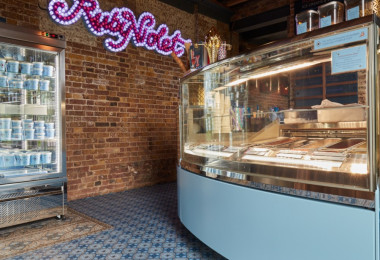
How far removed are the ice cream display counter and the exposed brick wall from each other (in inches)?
85.0

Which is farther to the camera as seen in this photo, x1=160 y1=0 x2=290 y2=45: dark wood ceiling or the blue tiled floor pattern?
x1=160 y1=0 x2=290 y2=45: dark wood ceiling

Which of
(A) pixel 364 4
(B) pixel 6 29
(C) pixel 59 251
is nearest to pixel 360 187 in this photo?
(A) pixel 364 4

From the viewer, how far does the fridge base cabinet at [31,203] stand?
3.14 meters

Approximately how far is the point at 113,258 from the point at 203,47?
6.57 feet

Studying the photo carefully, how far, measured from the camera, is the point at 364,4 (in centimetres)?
161

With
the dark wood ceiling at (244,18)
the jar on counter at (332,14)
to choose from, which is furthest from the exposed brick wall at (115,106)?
the jar on counter at (332,14)

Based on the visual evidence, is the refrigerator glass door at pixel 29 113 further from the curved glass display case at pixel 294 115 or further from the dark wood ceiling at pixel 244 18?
the dark wood ceiling at pixel 244 18

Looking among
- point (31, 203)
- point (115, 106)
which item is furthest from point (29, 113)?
point (115, 106)

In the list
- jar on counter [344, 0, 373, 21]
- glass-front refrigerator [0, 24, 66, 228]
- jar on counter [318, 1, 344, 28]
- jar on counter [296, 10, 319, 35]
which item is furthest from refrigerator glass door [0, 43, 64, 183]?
jar on counter [344, 0, 373, 21]

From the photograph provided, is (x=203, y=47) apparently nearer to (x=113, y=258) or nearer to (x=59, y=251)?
(x=113, y=258)

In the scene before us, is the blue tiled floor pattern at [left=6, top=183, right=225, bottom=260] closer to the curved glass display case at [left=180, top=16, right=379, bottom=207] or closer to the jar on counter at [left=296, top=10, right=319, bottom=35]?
the curved glass display case at [left=180, top=16, right=379, bottom=207]

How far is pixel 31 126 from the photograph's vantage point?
11.5 ft

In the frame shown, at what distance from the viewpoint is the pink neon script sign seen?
4219 mm

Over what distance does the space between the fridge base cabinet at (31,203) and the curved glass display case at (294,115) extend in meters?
1.68
